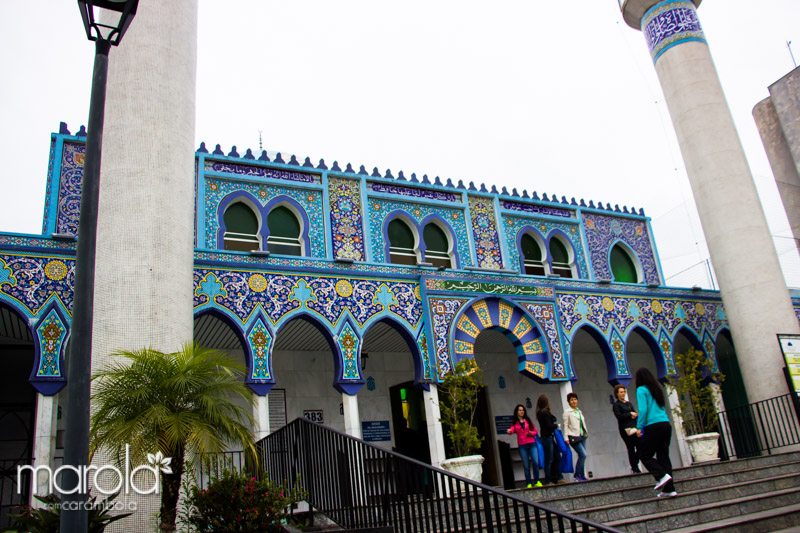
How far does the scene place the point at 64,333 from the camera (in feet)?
29.7

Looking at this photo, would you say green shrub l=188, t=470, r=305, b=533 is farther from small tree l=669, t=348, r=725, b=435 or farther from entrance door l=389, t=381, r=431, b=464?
small tree l=669, t=348, r=725, b=435

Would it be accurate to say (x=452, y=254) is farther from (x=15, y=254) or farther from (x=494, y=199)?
(x=15, y=254)

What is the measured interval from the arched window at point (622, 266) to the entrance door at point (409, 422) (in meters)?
5.41

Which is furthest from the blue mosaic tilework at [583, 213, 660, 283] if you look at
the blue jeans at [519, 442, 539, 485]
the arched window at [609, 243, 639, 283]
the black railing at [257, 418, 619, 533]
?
the black railing at [257, 418, 619, 533]

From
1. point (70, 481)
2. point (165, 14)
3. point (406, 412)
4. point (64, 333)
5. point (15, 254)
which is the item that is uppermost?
point (165, 14)

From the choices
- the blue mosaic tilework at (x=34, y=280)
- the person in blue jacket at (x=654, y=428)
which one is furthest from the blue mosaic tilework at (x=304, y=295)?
the person in blue jacket at (x=654, y=428)

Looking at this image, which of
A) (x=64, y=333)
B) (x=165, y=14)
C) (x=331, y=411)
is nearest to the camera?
(x=64, y=333)

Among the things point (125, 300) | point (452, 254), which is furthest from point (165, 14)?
point (452, 254)

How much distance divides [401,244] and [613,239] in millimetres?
5482

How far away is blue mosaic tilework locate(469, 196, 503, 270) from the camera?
1365cm

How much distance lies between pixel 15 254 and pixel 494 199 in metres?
8.72

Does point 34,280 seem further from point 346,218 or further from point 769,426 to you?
point 769,426

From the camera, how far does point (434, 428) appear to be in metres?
11.0

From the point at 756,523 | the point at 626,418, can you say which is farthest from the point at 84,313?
the point at 626,418
